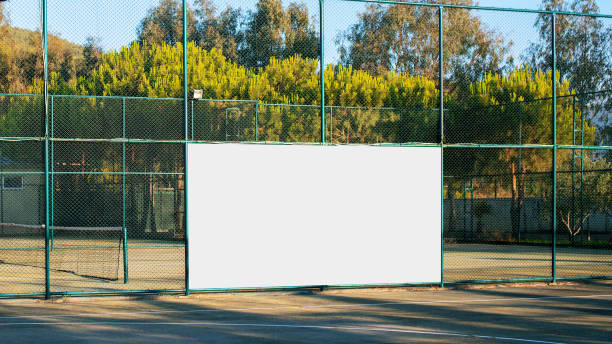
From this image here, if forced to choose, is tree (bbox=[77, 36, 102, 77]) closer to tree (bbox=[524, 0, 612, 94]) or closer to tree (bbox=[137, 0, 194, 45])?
tree (bbox=[137, 0, 194, 45])

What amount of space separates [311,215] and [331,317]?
2.38m

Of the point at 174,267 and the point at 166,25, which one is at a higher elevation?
the point at 166,25

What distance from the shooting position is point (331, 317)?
8.72m

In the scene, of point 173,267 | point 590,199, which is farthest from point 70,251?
point 590,199

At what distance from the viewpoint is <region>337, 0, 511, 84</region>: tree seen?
3056 cm

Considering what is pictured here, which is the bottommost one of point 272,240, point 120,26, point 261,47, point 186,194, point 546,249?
point 546,249

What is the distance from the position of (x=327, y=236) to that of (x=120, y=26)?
4.67 m

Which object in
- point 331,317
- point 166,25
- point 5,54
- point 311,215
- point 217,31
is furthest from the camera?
point 217,31

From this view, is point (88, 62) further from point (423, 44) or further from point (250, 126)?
point (423, 44)

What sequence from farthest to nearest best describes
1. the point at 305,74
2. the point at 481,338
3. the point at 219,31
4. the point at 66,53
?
the point at 219,31 < the point at 66,53 < the point at 305,74 < the point at 481,338

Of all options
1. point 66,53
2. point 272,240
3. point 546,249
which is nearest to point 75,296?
point 272,240

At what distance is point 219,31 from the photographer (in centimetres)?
2791

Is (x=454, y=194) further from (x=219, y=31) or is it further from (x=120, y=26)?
(x=120, y=26)

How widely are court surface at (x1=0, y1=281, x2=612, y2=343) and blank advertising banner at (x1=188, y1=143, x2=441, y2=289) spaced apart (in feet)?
1.21
